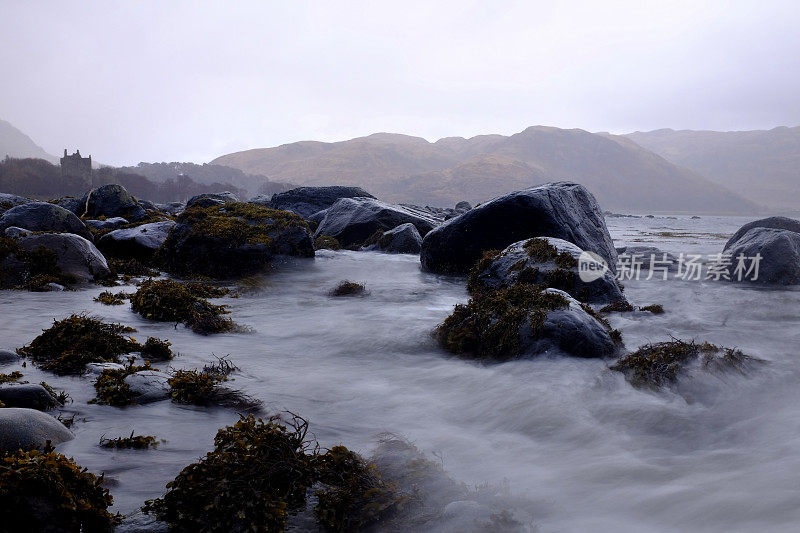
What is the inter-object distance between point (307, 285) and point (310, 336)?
379cm

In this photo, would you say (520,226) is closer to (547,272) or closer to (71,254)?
(547,272)

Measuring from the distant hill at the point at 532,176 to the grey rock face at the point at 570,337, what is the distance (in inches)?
4604

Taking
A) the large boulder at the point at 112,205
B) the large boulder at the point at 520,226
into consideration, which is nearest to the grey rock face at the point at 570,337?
the large boulder at the point at 520,226

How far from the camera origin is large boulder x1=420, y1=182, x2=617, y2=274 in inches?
453

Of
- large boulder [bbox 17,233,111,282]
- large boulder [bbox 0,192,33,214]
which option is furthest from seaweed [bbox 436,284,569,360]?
large boulder [bbox 0,192,33,214]

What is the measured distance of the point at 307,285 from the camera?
1091cm

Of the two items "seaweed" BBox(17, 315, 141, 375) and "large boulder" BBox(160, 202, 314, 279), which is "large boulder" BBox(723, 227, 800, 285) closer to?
"large boulder" BBox(160, 202, 314, 279)

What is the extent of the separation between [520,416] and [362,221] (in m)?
13.3

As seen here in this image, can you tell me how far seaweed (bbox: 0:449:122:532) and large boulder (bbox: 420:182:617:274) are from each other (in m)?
9.97

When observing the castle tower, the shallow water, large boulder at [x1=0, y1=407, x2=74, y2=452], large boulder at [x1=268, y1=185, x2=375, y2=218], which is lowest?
the shallow water

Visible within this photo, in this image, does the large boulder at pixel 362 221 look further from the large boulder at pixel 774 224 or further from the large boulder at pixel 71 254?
the large boulder at pixel 774 224

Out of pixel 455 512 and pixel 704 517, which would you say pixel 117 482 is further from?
pixel 704 517

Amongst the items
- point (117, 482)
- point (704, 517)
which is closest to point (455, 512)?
point (704, 517)

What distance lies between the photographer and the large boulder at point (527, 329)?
6.06 meters
